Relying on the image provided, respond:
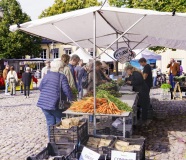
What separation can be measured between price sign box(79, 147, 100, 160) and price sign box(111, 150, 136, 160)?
0.23 metres

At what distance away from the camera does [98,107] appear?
6.34 metres

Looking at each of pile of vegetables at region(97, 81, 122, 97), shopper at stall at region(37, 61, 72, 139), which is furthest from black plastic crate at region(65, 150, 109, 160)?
pile of vegetables at region(97, 81, 122, 97)

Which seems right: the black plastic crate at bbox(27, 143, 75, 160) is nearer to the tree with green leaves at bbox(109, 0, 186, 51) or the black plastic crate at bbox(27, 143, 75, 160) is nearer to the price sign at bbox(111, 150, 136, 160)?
the price sign at bbox(111, 150, 136, 160)

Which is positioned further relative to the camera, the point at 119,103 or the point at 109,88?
the point at 109,88

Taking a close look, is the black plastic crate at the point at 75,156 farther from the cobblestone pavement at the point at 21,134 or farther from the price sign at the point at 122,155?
the cobblestone pavement at the point at 21,134

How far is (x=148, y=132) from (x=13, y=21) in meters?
35.5

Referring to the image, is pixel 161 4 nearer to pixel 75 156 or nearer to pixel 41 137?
pixel 41 137

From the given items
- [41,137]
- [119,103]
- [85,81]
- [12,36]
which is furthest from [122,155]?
[12,36]

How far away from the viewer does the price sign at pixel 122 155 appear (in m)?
4.65

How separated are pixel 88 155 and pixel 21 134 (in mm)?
3789

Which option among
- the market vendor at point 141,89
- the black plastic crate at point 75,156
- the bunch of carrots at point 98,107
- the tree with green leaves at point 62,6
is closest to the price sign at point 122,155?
the black plastic crate at point 75,156

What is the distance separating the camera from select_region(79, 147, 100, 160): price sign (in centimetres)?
468

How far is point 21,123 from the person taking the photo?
31.8ft

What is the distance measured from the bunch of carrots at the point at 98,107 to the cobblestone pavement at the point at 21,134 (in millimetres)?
1174
